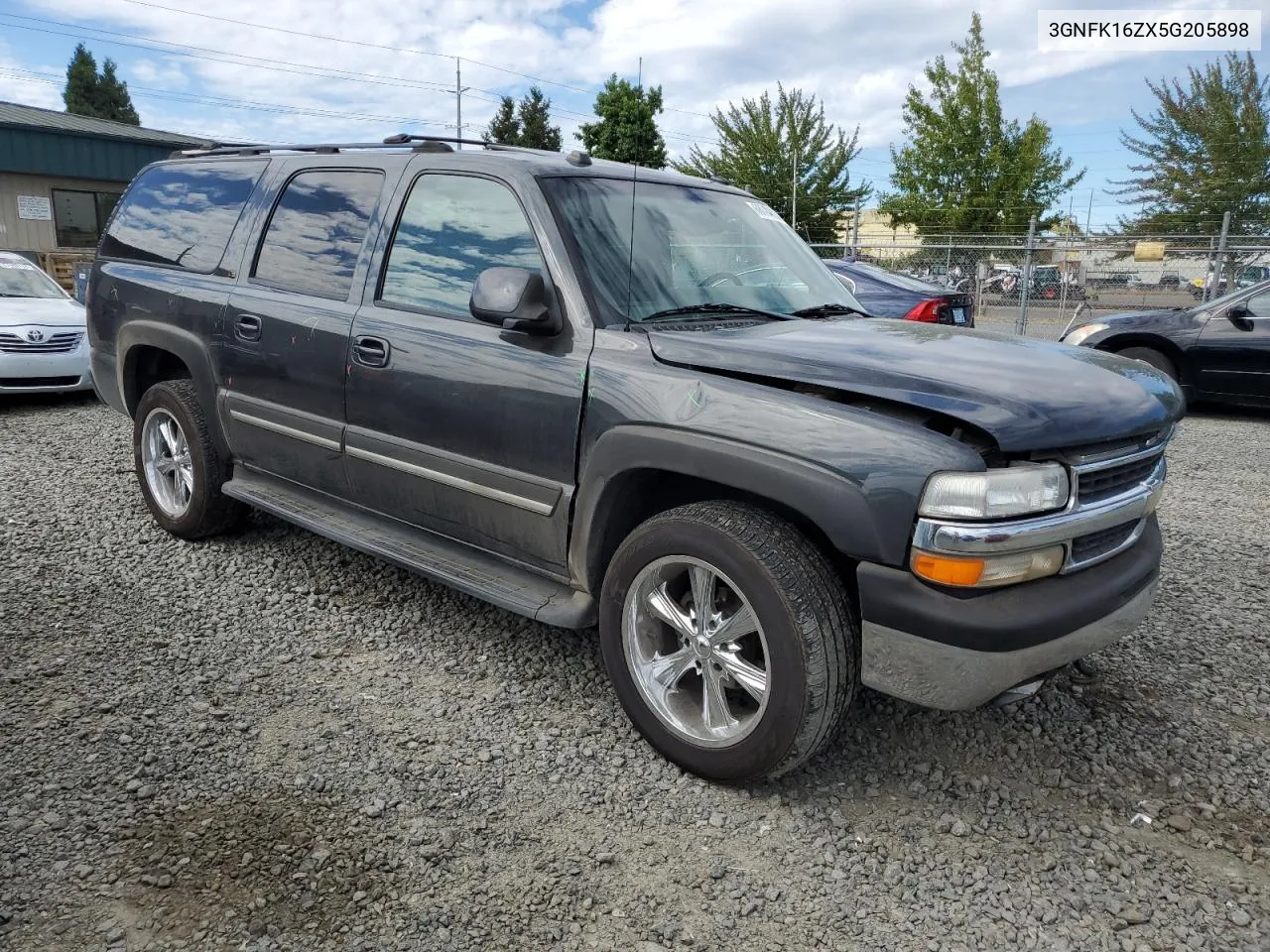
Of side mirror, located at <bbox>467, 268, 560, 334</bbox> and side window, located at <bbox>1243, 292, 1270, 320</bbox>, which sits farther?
side window, located at <bbox>1243, 292, 1270, 320</bbox>

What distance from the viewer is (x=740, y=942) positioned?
2.29 m

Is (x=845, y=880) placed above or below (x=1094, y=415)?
below

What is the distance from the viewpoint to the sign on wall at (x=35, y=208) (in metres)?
25.0

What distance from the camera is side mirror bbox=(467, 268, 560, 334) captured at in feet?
9.90

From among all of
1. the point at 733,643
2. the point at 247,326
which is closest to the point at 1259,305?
the point at 733,643

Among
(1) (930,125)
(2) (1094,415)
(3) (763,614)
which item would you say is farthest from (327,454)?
→ (1) (930,125)

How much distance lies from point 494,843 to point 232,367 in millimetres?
2729

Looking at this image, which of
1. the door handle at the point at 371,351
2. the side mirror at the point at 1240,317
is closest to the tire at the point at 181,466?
the door handle at the point at 371,351

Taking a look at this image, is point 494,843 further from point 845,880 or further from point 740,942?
point 845,880

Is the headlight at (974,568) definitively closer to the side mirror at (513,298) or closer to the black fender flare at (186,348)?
the side mirror at (513,298)

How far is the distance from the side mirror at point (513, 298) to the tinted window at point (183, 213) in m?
2.05

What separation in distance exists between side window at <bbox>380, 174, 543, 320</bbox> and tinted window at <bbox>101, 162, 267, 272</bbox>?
125 cm

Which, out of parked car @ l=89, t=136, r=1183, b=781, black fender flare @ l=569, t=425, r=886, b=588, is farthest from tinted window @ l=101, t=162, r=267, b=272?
black fender flare @ l=569, t=425, r=886, b=588

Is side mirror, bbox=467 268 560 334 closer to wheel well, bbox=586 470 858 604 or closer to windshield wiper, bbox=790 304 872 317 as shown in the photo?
wheel well, bbox=586 470 858 604
